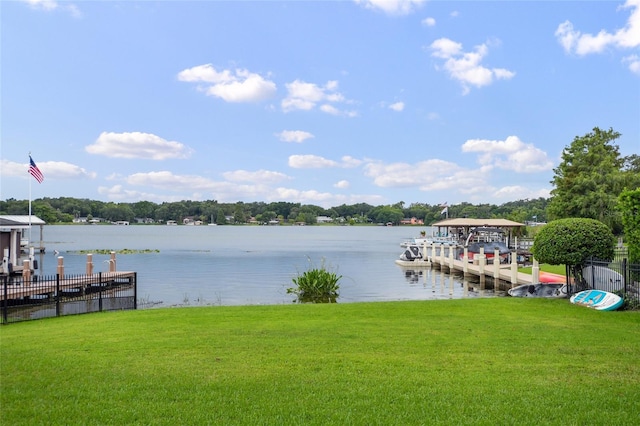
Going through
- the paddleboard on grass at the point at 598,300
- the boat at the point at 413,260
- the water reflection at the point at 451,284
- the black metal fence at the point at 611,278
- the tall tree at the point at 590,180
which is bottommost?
the water reflection at the point at 451,284

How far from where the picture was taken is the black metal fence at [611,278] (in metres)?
13.8

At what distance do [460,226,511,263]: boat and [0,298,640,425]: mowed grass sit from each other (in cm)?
2260

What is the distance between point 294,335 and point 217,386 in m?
3.63

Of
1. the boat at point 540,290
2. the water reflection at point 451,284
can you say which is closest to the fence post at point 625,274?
the boat at point 540,290

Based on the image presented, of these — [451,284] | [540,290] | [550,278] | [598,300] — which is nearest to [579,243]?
[598,300]

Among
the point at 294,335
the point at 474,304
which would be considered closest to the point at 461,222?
the point at 474,304

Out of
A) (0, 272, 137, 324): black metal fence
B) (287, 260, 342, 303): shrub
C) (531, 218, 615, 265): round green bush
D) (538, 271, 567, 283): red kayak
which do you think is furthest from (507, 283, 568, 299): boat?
(0, 272, 137, 324): black metal fence

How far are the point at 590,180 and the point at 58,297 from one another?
42566mm

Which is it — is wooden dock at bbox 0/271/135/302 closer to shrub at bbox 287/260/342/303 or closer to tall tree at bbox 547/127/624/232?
shrub at bbox 287/260/342/303

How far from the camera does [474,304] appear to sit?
1493cm

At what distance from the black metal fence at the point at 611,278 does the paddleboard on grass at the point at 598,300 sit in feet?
1.35

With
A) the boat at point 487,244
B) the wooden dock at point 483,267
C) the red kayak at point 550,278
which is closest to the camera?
the red kayak at point 550,278

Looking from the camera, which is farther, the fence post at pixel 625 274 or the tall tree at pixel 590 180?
the tall tree at pixel 590 180

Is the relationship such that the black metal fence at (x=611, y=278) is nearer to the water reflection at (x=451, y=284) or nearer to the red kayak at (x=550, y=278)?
the red kayak at (x=550, y=278)
